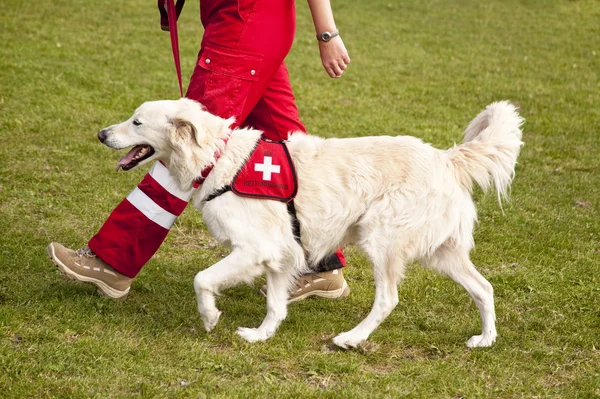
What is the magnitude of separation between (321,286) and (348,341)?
0.78 meters

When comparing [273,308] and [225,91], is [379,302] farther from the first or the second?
[225,91]

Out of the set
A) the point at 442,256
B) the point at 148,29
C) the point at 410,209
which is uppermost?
the point at 410,209

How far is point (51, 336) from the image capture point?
422 centimetres

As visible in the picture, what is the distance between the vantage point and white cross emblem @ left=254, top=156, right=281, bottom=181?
4293 millimetres

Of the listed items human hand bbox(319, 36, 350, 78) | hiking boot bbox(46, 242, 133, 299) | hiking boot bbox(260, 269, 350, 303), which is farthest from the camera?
hiking boot bbox(260, 269, 350, 303)


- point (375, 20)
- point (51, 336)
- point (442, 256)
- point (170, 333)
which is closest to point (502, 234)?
point (442, 256)

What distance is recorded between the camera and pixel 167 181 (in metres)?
4.55

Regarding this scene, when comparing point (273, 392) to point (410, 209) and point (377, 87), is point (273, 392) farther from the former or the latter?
point (377, 87)

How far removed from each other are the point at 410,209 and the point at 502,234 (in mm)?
2249

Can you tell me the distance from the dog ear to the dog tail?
1.50 m

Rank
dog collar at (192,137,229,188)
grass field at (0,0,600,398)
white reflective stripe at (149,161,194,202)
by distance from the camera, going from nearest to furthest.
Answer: grass field at (0,0,600,398)
dog collar at (192,137,229,188)
white reflective stripe at (149,161,194,202)

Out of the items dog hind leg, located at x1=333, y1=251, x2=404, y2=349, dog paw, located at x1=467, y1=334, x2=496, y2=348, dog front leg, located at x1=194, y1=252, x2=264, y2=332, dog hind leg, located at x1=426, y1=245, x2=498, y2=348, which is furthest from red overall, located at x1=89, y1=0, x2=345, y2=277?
dog paw, located at x1=467, y1=334, x2=496, y2=348

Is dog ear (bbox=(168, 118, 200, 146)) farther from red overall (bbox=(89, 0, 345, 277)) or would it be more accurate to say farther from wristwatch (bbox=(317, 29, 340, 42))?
wristwatch (bbox=(317, 29, 340, 42))

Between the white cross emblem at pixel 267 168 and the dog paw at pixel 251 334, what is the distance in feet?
3.04
